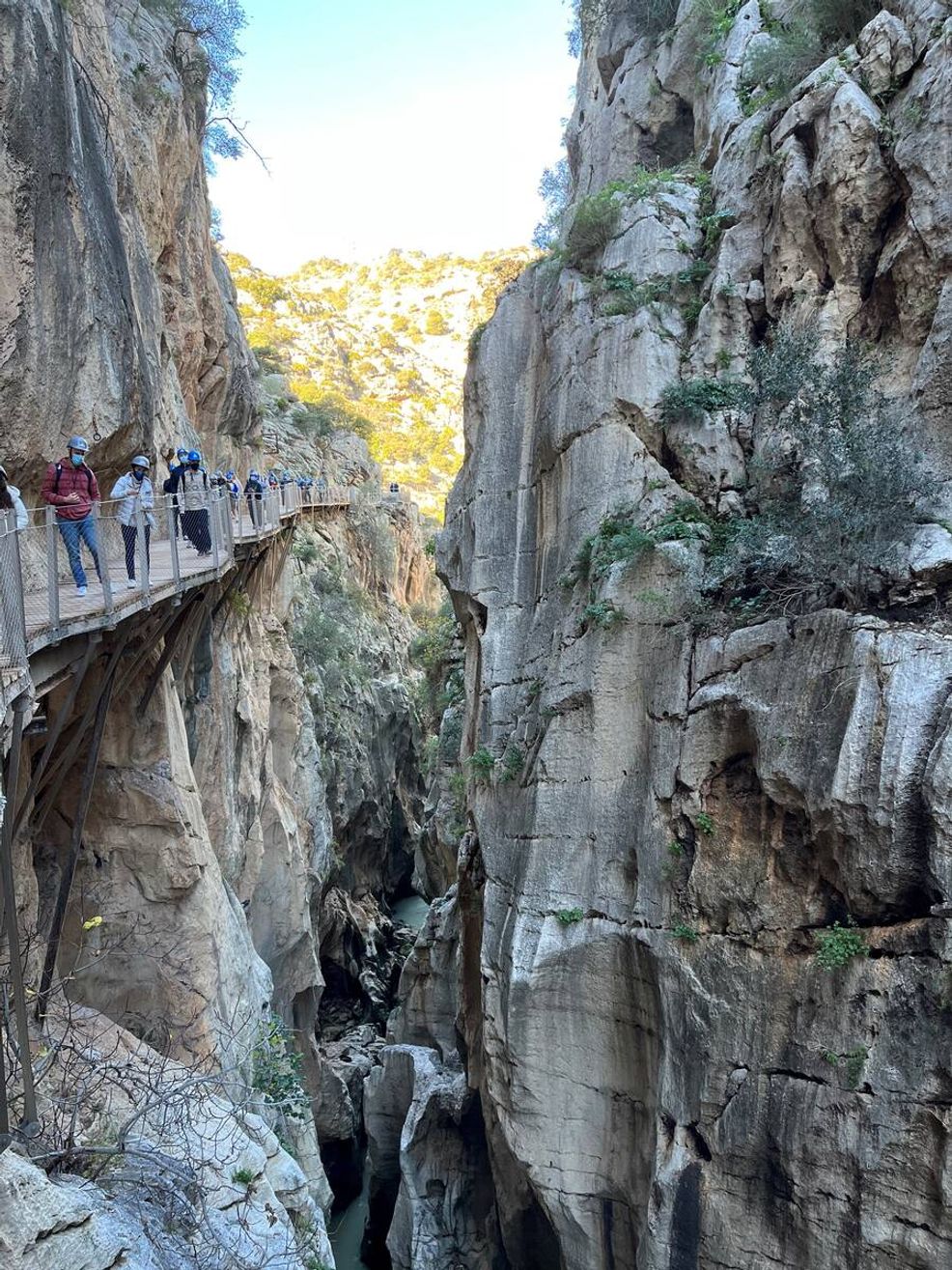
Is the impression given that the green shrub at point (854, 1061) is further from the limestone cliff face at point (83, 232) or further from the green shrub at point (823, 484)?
the limestone cliff face at point (83, 232)

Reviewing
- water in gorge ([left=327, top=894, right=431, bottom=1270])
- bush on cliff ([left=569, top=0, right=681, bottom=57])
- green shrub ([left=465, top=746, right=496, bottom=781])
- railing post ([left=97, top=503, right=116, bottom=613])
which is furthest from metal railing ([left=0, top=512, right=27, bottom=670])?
bush on cliff ([left=569, top=0, right=681, bottom=57])

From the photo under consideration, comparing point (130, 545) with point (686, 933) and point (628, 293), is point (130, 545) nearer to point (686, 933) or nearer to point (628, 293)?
point (686, 933)

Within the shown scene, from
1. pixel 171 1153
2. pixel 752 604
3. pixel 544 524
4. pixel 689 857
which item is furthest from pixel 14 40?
pixel 689 857

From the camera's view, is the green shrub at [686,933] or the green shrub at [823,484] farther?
the green shrub at [686,933]

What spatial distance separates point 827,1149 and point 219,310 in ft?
56.2

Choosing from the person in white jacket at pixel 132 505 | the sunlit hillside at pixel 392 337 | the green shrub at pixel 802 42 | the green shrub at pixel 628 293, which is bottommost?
the person in white jacket at pixel 132 505

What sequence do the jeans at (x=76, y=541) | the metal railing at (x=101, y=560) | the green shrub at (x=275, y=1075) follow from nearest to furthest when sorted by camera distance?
the metal railing at (x=101, y=560), the jeans at (x=76, y=541), the green shrub at (x=275, y=1075)

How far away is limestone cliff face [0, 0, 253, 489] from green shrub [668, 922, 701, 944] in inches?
311

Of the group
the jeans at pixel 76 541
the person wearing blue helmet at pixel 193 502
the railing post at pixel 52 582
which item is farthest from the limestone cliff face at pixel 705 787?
the railing post at pixel 52 582

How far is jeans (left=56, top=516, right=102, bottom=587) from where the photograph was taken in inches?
293

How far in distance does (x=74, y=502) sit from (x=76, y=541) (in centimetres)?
38

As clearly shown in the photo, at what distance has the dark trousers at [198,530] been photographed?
11.2 metres

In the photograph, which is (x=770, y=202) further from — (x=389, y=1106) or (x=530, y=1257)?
(x=389, y=1106)

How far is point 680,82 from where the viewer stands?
626 inches
